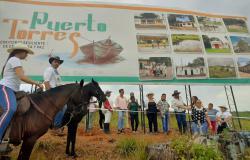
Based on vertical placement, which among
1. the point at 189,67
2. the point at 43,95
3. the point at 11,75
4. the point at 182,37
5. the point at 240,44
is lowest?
the point at 43,95

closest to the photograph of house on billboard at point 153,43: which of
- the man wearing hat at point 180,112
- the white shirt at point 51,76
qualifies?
the man wearing hat at point 180,112

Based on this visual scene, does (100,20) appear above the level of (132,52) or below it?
above

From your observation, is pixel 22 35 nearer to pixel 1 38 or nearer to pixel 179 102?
pixel 1 38

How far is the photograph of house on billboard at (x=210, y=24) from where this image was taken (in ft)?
42.3

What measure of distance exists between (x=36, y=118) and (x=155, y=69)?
6802 millimetres

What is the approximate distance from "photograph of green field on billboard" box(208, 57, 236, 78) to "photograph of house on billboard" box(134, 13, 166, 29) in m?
2.47

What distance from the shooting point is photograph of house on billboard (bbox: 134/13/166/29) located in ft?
40.6

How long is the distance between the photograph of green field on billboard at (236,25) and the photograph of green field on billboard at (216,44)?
2.55 ft

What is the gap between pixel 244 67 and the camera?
1211 cm

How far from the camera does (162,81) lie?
1118 cm

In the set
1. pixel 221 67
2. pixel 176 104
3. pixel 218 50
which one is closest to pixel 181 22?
pixel 218 50

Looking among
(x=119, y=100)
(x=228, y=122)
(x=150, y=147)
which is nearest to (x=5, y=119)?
(x=150, y=147)

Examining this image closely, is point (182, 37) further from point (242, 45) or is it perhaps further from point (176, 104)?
point (176, 104)

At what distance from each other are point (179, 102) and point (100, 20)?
178 inches
